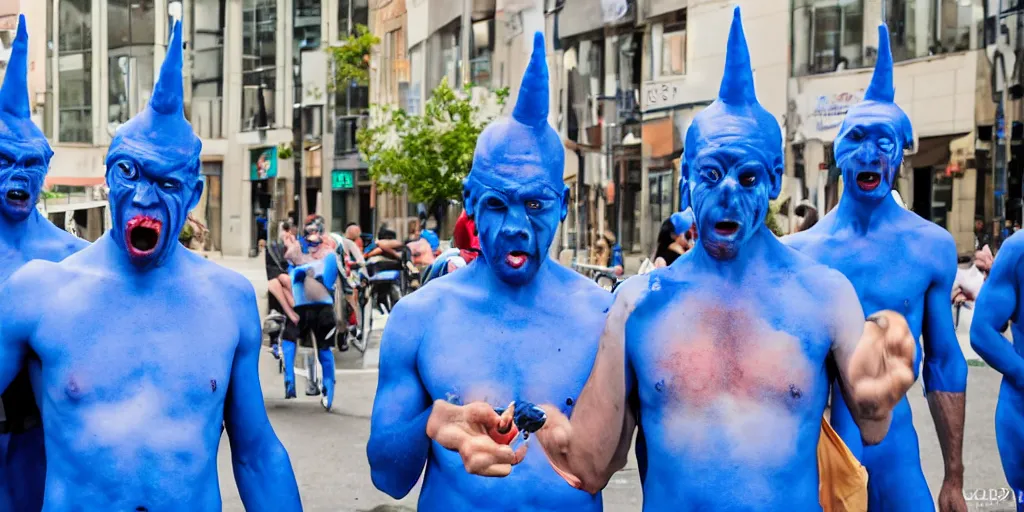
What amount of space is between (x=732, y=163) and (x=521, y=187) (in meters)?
0.85

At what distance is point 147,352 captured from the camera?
423 cm

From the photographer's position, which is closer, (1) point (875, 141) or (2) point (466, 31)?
(1) point (875, 141)

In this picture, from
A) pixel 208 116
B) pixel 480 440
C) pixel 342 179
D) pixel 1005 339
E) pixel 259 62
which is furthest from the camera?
pixel 208 116

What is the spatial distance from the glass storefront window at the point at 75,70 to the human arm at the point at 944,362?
47690 millimetres

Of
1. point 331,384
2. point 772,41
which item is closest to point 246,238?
point 772,41

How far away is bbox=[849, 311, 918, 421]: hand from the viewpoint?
9.82 feet

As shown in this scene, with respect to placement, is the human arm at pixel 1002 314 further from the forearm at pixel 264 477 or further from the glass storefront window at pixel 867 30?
the glass storefront window at pixel 867 30

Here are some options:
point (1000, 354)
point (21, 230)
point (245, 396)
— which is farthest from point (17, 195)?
point (1000, 354)

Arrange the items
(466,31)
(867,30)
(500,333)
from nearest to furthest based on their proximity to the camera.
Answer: (500,333) → (867,30) → (466,31)

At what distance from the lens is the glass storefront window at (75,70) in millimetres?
51000

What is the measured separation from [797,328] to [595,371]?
49 cm

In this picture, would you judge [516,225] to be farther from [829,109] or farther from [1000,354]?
[829,109]

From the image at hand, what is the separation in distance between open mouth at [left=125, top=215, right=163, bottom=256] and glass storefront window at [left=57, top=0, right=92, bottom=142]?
48.4m

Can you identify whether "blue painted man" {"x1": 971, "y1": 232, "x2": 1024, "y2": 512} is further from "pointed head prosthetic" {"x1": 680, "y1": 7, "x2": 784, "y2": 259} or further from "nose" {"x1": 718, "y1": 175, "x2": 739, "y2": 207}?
"nose" {"x1": 718, "y1": 175, "x2": 739, "y2": 207}
